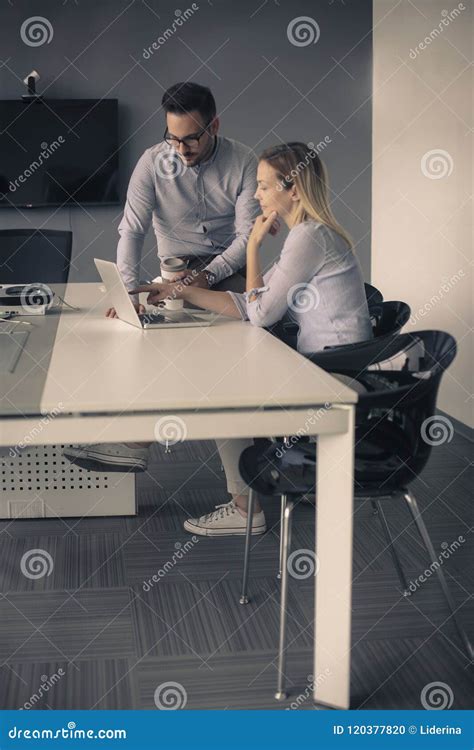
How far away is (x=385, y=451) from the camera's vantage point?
7.77ft

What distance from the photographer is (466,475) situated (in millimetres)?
3883

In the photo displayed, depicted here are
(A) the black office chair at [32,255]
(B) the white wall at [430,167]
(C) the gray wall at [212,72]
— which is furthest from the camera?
(C) the gray wall at [212,72]

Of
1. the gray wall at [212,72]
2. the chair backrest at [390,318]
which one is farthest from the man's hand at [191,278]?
the gray wall at [212,72]

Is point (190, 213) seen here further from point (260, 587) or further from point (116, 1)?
point (116, 1)

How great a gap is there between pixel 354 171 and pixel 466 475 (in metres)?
3.25

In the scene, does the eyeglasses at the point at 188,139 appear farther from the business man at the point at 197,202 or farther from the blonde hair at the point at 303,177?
the blonde hair at the point at 303,177

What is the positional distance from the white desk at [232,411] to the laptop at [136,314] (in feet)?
1.70

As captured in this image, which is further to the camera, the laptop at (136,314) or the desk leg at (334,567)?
the laptop at (136,314)

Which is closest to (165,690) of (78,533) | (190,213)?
(78,533)

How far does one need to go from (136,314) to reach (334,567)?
116 centimetres

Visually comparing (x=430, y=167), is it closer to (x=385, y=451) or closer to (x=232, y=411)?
(x=385, y=451)

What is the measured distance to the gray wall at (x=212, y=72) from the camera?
6105 mm

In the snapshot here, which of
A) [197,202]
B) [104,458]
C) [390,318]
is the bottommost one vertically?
[104,458]

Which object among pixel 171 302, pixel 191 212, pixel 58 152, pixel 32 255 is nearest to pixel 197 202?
pixel 191 212
